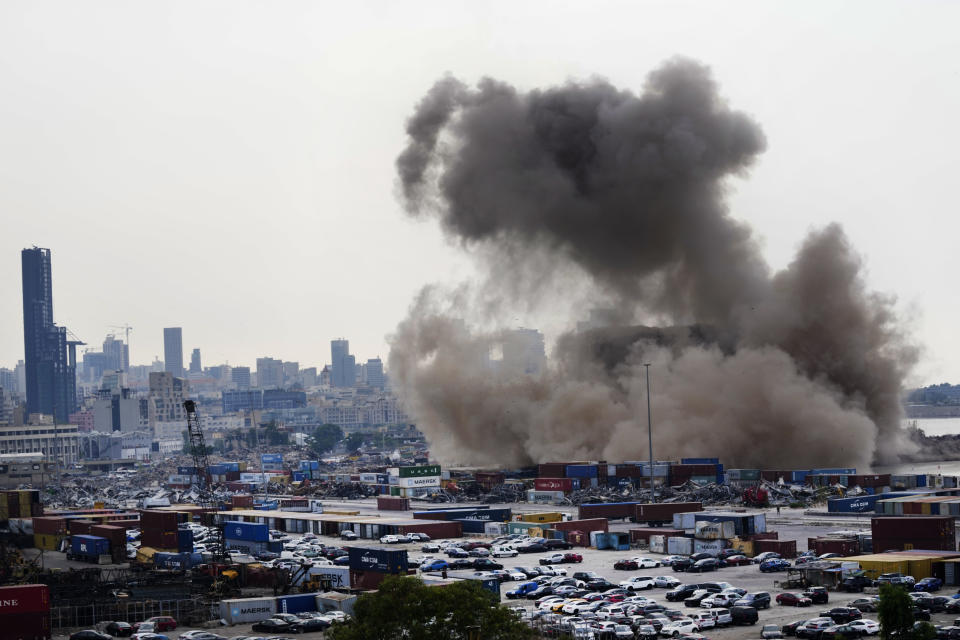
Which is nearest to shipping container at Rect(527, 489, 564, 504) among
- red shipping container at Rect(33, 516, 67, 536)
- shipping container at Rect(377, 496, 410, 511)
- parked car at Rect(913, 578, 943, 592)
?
shipping container at Rect(377, 496, 410, 511)

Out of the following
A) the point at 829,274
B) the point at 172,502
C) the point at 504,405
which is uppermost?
the point at 829,274

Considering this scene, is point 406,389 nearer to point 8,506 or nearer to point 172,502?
point 172,502

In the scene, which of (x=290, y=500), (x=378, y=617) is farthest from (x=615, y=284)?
(x=378, y=617)

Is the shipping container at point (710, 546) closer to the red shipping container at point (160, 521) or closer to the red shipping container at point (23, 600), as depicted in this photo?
the red shipping container at point (160, 521)

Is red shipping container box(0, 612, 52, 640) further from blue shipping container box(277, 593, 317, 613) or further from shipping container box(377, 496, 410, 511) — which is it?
→ shipping container box(377, 496, 410, 511)

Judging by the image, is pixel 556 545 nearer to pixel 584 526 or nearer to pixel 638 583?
pixel 584 526

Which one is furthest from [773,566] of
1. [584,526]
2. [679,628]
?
[584,526]
